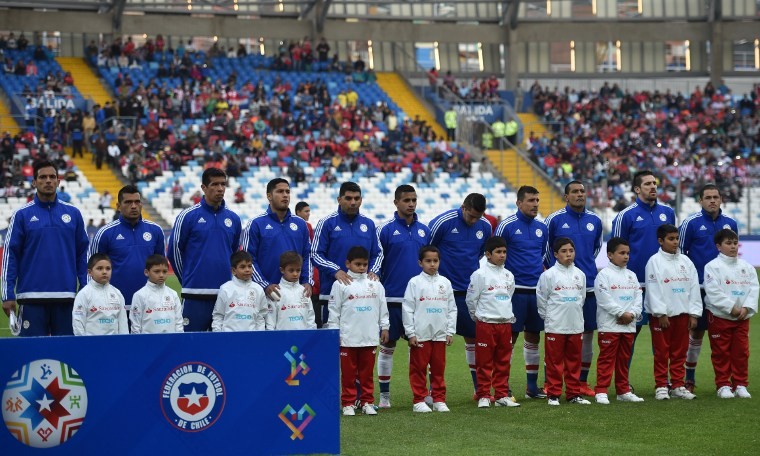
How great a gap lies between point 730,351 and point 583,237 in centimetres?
185

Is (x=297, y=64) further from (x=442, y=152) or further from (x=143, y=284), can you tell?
(x=143, y=284)

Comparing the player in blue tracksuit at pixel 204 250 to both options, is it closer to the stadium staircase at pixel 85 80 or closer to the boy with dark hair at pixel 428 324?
the boy with dark hair at pixel 428 324

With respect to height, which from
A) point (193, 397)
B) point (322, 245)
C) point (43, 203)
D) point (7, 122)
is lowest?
point (193, 397)

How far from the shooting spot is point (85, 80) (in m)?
40.9

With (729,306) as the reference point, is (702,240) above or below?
above

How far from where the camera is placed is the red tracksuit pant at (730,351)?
11914 millimetres

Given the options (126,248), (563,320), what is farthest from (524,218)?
(126,248)

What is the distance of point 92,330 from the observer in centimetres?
977

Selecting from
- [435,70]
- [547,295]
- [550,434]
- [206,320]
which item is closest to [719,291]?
[547,295]

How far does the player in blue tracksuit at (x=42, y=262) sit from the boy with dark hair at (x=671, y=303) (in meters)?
5.59

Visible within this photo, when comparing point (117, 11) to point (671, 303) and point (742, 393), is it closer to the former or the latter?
point (671, 303)

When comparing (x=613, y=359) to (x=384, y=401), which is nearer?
(x=384, y=401)

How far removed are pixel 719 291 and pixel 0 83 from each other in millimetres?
30836

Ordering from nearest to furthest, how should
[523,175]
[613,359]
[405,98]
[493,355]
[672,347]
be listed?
[493,355] → [613,359] → [672,347] → [523,175] → [405,98]
